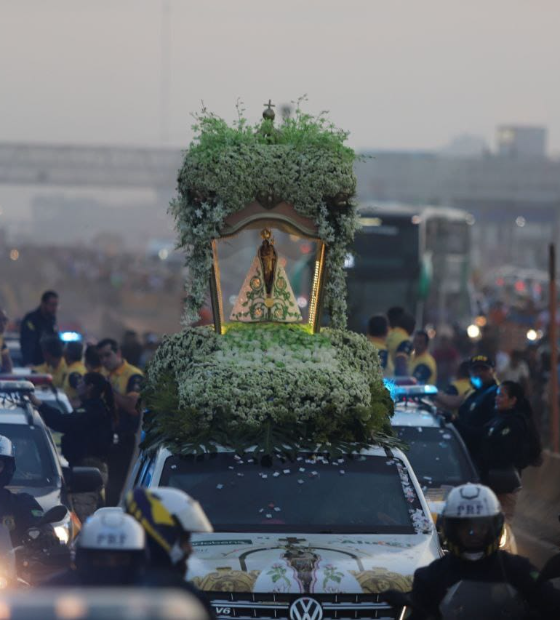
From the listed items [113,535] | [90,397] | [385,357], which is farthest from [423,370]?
[113,535]

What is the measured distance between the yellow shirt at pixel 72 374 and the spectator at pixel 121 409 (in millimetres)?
442

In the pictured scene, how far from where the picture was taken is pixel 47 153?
466ft

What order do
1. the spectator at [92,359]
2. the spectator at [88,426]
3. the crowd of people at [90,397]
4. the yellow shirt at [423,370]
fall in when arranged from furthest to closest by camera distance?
the yellow shirt at [423,370] → the spectator at [92,359] → the crowd of people at [90,397] → the spectator at [88,426]

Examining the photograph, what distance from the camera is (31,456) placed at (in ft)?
38.2

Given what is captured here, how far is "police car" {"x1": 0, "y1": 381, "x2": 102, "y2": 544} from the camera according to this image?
11062mm

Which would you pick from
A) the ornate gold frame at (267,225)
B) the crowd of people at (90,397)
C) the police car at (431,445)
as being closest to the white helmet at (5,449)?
the crowd of people at (90,397)

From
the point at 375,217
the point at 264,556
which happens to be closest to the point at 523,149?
the point at 375,217

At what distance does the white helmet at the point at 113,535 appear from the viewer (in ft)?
17.0

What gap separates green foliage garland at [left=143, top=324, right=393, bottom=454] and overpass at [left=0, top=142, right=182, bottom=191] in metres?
131

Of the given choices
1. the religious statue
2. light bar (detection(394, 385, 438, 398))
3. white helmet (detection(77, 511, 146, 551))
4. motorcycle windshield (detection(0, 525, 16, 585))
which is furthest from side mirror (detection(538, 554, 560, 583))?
light bar (detection(394, 385, 438, 398))

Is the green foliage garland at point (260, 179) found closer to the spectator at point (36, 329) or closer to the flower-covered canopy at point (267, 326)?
the flower-covered canopy at point (267, 326)

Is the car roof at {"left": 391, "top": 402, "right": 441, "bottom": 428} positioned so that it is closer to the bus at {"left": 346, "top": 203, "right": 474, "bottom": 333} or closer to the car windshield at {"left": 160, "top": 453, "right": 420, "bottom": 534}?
the car windshield at {"left": 160, "top": 453, "right": 420, "bottom": 534}

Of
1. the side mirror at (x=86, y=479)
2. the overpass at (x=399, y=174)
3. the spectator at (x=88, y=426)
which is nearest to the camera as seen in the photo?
the side mirror at (x=86, y=479)

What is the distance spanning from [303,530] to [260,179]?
3.07 meters
